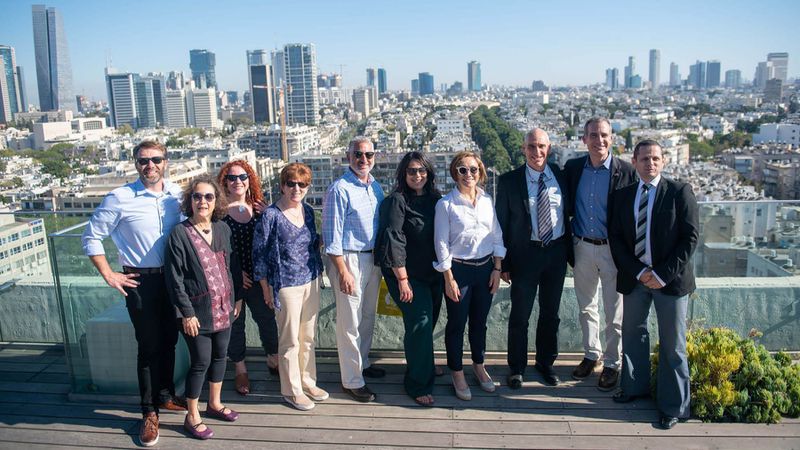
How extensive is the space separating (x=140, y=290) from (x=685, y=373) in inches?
91.4

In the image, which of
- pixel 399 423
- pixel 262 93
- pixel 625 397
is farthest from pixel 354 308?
pixel 262 93

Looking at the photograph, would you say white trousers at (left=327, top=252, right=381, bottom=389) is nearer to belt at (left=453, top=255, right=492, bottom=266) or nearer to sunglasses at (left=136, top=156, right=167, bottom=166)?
belt at (left=453, top=255, right=492, bottom=266)

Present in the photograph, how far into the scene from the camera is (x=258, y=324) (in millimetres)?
3072

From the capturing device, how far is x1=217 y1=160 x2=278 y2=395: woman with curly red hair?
9.42 feet

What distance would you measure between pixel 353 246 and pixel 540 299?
96cm

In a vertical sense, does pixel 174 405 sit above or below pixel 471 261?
below

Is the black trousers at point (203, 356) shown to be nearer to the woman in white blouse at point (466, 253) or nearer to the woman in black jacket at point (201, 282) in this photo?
the woman in black jacket at point (201, 282)

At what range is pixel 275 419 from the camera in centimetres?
274

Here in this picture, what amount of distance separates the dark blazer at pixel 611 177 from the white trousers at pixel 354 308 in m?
1.00

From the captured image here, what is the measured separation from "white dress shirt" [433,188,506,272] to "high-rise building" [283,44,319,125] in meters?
117

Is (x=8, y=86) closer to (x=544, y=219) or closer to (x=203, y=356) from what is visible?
(x=203, y=356)

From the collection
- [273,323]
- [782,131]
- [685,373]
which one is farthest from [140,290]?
[782,131]

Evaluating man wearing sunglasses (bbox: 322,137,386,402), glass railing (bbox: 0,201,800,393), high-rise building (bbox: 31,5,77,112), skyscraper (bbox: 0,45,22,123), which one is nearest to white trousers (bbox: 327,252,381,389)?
man wearing sunglasses (bbox: 322,137,386,402)

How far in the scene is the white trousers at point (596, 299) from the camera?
2.88 meters
